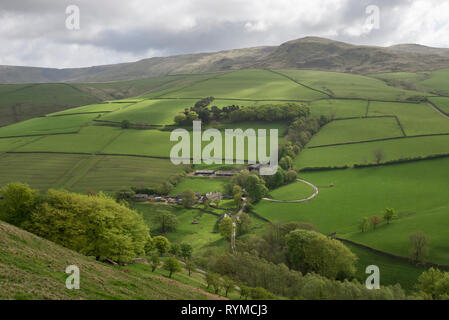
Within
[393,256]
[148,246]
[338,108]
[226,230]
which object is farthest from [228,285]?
[338,108]

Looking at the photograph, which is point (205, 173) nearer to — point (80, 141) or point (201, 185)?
point (201, 185)

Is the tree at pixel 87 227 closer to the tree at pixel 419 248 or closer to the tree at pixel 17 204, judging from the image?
the tree at pixel 17 204

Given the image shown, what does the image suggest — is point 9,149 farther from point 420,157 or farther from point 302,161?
point 420,157

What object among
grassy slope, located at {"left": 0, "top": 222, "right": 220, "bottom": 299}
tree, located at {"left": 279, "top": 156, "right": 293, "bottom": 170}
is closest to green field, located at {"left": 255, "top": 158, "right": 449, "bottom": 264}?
tree, located at {"left": 279, "top": 156, "right": 293, "bottom": 170}

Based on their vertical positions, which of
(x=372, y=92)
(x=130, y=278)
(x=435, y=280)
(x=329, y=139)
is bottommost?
(x=435, y=280)

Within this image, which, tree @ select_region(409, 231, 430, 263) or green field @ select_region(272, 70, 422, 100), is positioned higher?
green field @ select_region(272, 70, 422, 100)

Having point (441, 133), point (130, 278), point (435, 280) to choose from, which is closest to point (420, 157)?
point (441, 133)

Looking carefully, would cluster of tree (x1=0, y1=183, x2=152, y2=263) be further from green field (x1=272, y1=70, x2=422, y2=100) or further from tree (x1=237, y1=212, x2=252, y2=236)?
green field (x1=272, y1=70, x2=422, y2=100)
